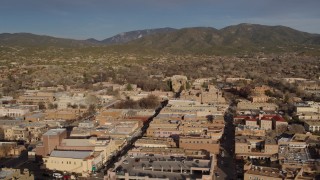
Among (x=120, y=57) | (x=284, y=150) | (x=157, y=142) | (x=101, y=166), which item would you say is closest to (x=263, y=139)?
(x=284, y=150)

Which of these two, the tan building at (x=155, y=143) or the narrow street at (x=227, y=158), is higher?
the tan building at (x=155, y=143)

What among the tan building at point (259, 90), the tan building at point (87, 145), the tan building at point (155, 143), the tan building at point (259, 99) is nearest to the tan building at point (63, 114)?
the tan building at point (87, 145)

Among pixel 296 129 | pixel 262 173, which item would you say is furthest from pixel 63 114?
pixel 262 173

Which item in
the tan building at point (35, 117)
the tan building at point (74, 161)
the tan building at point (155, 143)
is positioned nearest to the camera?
the tan building at point (74, 161)

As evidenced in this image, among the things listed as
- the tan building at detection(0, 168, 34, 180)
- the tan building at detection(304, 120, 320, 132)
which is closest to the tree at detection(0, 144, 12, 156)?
the tan building at detection(0, 168, 34, 180)

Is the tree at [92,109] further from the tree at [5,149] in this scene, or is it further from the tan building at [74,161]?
the tan building at [74,161]

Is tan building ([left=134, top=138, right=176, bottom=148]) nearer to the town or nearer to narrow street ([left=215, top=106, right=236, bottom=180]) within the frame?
the town

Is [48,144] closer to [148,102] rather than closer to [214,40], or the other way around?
[148,102]
